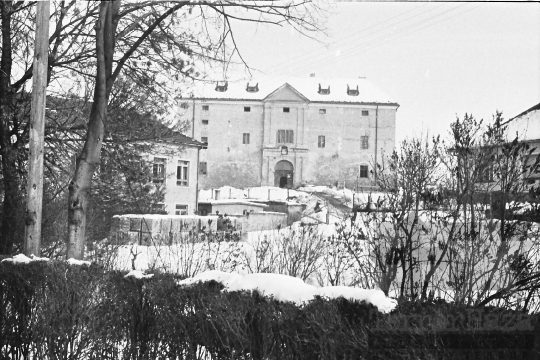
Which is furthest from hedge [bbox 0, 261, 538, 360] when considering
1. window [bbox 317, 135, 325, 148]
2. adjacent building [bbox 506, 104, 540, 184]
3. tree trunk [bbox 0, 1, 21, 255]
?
window [bbox 317, 135, 325, 148]

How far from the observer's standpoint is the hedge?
3.64 m

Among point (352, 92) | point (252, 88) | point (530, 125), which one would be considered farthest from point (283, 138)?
point (530, 125)

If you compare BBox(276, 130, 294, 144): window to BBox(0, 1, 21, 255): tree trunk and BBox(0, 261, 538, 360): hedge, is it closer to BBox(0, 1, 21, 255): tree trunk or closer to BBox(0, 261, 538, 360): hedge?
BBox(0, 1, 21, 255): tree trunk

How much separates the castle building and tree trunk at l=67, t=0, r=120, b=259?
52.7 meters

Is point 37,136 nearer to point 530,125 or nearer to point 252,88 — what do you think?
point 530,125

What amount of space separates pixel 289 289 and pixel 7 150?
9761 millimetres

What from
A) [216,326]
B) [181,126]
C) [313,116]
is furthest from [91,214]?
[313,116]

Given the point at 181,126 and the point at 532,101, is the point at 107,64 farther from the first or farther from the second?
the point at 532,101

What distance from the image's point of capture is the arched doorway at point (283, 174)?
64.3 metres

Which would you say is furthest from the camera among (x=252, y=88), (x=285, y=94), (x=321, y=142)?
(x=252, y=88)

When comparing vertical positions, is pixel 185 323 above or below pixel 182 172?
below

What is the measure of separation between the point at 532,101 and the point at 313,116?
3979 cm

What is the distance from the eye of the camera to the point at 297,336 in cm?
406

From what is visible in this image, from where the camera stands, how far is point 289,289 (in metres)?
4.56
